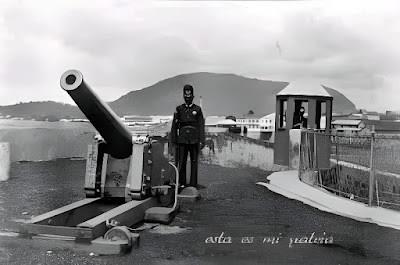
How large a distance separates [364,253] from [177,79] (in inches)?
98.8

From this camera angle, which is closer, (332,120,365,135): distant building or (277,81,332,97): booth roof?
(332,120,365,135): distant building

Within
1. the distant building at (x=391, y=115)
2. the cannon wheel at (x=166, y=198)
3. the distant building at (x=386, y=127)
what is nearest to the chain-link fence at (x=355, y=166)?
the distant building at (x=386, y=127)

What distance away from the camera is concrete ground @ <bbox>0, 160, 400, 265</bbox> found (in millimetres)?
4152

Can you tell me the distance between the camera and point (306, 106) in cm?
1413

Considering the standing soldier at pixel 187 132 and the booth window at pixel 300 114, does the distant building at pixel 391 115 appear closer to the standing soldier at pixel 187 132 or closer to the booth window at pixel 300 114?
the standing soldier at pixel 187 132

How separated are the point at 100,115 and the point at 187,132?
252 cm

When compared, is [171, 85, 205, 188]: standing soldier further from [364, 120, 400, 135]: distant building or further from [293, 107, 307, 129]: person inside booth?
[293, 107, 307, 129]: person inside booth

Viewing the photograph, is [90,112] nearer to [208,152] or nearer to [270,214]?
[270,214]

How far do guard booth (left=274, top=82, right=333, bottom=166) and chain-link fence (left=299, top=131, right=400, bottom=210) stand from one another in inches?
89.1

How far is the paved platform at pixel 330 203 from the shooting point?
20.0ft

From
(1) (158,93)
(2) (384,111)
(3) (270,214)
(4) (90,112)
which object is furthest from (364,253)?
(4) (90,112)

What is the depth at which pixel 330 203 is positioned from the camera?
7.27 meters

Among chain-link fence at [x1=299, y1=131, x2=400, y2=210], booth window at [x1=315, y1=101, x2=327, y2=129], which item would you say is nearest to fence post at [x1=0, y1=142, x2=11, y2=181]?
chain-link fence at [x1=299, y1=131, x2=400, y2=210]

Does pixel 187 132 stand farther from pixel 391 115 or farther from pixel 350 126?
pixel 350 126
